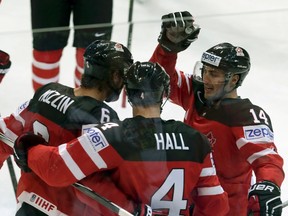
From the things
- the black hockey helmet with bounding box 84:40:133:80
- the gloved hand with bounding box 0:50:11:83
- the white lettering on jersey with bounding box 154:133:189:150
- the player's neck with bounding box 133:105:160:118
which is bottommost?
the gloved hand with bounding box 0:50:11:83

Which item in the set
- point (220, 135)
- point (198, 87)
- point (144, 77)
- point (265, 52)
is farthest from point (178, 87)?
point (265, 52)

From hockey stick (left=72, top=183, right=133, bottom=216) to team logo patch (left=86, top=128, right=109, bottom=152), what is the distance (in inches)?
3.6

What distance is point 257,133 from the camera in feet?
4.97

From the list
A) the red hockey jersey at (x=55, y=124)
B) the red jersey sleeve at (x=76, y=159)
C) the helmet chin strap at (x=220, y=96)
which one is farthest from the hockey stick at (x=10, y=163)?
the helmet chin strap at (x=220, y=96)

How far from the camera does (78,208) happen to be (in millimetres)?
1339

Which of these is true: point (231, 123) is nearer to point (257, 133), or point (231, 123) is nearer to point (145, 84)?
point (257, 133)

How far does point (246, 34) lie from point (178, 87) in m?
0.88

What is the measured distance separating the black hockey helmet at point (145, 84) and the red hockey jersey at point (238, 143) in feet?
0.93

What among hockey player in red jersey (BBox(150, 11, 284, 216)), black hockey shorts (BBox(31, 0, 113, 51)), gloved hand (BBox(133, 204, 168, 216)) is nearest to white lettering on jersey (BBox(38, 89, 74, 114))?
gloved hand (BBox(133, 204, 168, 216))

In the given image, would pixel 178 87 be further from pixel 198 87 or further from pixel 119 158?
pixel 119 158

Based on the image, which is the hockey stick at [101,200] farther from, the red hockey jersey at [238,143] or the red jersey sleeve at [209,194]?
the red hockey jersey at [238,143]

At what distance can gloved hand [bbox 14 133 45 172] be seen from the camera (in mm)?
1279

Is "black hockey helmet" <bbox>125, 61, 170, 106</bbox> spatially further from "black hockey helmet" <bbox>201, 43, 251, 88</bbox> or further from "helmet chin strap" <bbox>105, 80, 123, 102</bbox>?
"black hockey helmet" <bbox>201, 43, 251, 88</bbox>

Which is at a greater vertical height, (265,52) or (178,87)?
(178,87)
